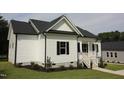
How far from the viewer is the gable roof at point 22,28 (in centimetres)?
2056

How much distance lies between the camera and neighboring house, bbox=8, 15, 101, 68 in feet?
64.1

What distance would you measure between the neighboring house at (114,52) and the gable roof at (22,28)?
63.2 feet

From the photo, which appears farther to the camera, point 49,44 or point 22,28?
point 22,28

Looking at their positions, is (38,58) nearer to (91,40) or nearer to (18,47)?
(18,47)

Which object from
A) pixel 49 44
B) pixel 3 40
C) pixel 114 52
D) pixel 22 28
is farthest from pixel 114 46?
pixel 3 40

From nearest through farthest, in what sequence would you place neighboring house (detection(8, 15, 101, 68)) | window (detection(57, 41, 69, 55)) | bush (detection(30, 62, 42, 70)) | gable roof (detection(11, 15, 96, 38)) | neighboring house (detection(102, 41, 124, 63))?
bush (detection(30, 62, 42, 70))
neighboring house (detection(8, 15, 101, 68))
window (detection(57, 41, 69, 55))
gable roof (detection(11, 15, 96, 38))
neighboring house (detection(102, 41, 124, 63))

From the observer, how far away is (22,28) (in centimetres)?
2164

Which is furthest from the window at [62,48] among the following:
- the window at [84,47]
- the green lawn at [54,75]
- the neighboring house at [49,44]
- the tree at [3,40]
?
the tree at [3,40]

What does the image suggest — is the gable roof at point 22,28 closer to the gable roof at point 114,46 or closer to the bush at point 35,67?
the bush at point 35,67

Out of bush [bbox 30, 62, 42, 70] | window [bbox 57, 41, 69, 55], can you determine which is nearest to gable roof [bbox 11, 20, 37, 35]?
window [bbox 57, 41, 69, 55]

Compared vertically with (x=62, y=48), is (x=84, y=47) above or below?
above

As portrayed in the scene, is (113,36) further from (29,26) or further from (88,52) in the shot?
(29,26)

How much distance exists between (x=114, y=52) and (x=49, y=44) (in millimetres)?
19465

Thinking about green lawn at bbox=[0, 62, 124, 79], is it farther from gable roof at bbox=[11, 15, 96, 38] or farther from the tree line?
the tree line
